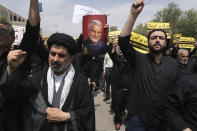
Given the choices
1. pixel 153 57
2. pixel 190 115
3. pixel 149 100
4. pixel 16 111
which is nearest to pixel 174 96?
pixel 190 115

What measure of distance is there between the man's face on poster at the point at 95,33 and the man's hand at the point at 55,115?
1759 mm

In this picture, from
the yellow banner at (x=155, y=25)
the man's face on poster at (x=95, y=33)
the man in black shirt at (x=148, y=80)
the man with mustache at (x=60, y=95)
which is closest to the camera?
the man with mustache at (x=60, y=95)

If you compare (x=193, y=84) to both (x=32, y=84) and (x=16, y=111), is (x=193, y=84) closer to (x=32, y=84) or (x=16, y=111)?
(x=32, y=84)

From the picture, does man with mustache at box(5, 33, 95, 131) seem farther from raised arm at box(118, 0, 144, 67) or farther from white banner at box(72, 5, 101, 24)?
white banner at box(72, 5, 101, 24)

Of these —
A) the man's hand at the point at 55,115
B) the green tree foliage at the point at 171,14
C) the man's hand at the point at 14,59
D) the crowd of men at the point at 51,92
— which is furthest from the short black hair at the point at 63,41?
the green tree foliage at the point at 171,14

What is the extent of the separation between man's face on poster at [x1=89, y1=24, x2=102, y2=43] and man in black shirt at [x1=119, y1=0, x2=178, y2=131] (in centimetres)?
97

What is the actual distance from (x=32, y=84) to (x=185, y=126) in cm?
136

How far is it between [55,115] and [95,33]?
1866 millimetres

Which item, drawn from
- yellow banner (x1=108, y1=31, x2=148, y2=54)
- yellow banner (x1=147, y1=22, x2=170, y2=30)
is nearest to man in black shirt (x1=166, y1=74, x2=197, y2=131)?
yellow banner (x1=108, y1=31, x2=148, y2=54)

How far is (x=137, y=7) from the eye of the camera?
6.25 ft

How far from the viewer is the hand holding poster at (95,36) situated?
3012mm

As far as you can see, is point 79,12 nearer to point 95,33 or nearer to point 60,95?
point 95,33

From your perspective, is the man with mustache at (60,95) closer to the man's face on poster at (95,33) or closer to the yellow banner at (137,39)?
the man's face on poster at (95,33)

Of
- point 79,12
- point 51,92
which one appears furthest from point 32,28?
point 79,12
